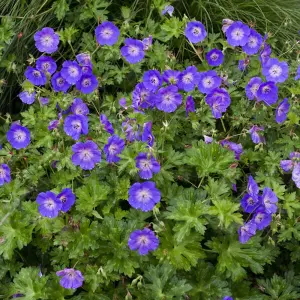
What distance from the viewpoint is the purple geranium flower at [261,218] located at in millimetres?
2230

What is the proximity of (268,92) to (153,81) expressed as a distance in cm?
55

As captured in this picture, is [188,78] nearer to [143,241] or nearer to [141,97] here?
[141,97]

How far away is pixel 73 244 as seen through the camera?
224 centimetres

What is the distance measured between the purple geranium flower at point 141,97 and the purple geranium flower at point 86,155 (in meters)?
0.35

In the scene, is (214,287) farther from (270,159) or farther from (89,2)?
(89,2)

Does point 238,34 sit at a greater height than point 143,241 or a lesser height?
greater

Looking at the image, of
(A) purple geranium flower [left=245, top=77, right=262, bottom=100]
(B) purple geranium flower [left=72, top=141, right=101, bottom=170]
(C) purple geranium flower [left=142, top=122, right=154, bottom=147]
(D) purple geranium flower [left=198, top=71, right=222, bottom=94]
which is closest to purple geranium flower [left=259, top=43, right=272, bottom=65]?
(A) purple geranium flower [left=245, top=77, right=262, bottom=100]

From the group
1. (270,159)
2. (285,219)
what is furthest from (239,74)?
(285,219)

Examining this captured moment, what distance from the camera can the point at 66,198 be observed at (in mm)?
2223

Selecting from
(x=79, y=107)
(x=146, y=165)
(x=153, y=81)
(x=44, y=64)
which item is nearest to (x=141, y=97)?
(x=153, y=81)

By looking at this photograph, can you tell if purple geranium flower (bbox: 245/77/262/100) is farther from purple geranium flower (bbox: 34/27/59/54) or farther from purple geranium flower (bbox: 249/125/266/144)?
purple geranium flower (bbox: 34/27/59/54)

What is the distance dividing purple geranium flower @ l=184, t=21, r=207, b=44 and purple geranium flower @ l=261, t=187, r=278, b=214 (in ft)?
3.42

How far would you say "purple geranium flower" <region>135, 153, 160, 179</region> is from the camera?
7.15ft

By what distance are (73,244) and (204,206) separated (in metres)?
0.56
